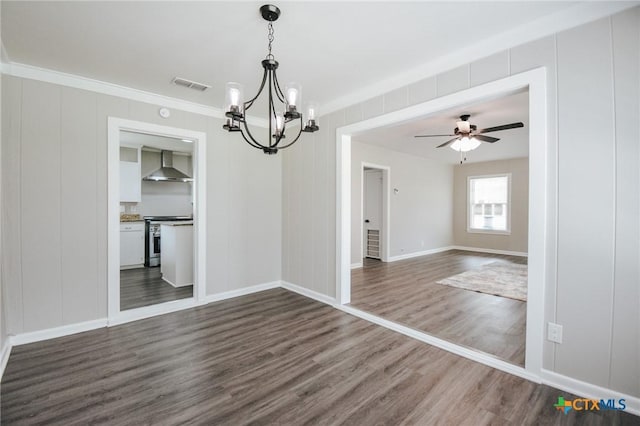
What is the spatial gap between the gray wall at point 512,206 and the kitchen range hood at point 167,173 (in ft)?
25.3

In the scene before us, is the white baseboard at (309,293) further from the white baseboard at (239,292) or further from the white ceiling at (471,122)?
the white ceiling at (471,122)

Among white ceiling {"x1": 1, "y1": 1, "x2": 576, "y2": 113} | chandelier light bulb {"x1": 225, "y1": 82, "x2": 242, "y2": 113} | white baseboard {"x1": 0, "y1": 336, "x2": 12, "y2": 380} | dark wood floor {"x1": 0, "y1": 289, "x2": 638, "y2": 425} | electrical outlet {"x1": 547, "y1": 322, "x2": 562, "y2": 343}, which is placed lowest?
dark wood floor {"x1": 0, "y1": 289, "x2": 638, "y2": 425}

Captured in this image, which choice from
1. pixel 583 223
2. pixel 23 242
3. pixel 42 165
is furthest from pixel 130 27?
pixel 583 223

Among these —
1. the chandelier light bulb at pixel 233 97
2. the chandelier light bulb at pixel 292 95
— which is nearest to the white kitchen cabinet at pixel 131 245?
the chandelier light bulb at pixel 233 97

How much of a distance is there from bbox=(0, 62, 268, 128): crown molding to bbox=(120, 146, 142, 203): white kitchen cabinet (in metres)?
3.39

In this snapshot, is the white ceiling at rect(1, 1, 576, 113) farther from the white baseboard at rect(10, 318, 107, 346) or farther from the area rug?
the area rug

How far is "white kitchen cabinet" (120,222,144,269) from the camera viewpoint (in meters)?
5.84

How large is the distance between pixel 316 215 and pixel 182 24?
2.58 meters

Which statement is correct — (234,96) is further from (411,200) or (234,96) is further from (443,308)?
(411,200)

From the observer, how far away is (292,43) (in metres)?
2.41

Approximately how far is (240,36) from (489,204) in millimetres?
8240

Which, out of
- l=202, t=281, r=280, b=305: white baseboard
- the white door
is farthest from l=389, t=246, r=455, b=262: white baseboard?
l=202, t=281, r=280, b=305: white baseboard

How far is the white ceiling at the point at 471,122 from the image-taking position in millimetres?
3831

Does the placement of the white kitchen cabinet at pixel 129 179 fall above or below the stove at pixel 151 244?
above
